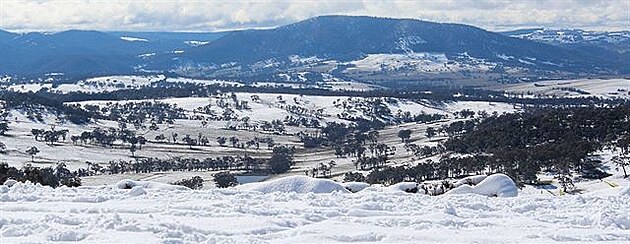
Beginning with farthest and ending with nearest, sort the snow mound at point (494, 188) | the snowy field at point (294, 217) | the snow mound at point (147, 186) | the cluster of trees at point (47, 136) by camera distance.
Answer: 1. the cluster of trees at point (47, 136)
2. the snow mound at point (494, 188)
3. the snow mound at point (147, 186)
4. the snowy field at point (294, 217)

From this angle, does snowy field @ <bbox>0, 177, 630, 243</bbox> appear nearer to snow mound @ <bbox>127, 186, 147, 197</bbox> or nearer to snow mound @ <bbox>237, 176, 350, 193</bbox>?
snow mound @ <bbox>127, 186, 147, 197</bbox>

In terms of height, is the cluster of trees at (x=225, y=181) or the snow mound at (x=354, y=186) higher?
the snow mound at (x=354, y=186)

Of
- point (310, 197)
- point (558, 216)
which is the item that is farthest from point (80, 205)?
point (558, 216)

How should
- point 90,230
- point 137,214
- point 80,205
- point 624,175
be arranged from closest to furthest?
1. point 90,230
2. point 137,214
3. point 80,205
4. point 624,175

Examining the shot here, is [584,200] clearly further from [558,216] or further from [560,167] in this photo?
[560,167]

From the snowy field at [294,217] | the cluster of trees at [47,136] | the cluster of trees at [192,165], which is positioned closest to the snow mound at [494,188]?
the snowy field at [294,217]

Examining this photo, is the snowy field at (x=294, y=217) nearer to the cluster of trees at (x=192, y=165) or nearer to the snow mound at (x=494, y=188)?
the snow mound at (x=494, y=188)

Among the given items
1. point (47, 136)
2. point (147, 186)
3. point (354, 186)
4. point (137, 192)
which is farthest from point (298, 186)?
point (47, 136)

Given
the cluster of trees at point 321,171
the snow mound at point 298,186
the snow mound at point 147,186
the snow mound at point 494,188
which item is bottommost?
the cluster of trees at point 321,171
